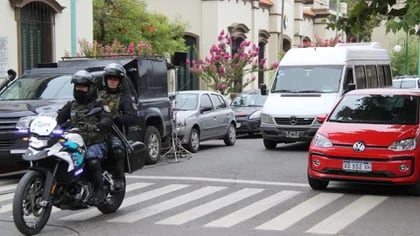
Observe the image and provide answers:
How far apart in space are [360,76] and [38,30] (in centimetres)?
972

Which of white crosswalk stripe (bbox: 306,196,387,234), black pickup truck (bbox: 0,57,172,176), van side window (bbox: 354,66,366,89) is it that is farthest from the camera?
van side window (bbox: 354,66,366,89)

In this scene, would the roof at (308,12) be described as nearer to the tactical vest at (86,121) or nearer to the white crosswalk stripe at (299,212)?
the white crosswalk stripe at (299,212)

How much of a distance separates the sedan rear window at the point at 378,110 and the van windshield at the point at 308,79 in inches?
219

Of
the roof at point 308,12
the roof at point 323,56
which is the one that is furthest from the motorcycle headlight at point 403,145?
the roof at point 308,12

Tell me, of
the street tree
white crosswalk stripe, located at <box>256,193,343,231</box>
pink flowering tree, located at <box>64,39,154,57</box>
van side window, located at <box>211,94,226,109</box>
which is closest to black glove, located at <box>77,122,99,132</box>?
white crosswalk stripe, located at <box>256,193,343,231</box>

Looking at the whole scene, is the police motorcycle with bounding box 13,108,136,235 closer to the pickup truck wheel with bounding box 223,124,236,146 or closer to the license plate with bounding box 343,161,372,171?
the license plate with bounding box 343,161,372,171

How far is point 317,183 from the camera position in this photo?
10.7 m

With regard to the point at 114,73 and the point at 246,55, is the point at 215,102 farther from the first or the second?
the point at 246,55

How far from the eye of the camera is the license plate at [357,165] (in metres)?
9.94

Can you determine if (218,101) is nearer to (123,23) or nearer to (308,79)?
(308,79)

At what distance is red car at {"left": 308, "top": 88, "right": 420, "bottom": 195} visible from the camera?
9.87m

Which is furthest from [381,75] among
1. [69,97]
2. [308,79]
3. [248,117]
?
[69,97]

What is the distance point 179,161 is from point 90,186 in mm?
7009

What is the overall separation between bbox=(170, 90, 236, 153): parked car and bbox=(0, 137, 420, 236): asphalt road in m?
2.94
